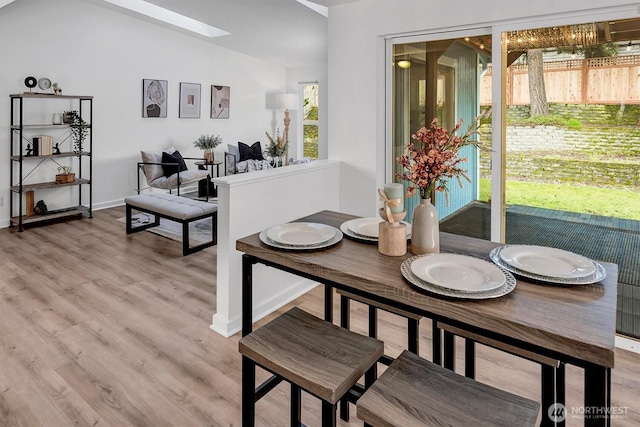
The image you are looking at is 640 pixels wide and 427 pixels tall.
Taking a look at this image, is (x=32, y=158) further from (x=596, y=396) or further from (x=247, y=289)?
(x=596, y=396)

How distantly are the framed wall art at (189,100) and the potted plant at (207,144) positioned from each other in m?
0.44

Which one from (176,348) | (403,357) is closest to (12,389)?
(176,348)

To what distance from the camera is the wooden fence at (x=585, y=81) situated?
2.39m

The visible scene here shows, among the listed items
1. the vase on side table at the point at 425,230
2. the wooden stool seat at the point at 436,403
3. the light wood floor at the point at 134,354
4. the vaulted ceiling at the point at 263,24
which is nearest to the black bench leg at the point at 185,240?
the light wood floor at the point at 134,354

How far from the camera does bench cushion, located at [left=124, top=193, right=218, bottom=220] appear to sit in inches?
172

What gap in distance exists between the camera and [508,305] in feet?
3.65

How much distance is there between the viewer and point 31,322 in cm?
280

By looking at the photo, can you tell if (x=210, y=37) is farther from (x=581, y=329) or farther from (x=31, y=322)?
(x=581, y=329)

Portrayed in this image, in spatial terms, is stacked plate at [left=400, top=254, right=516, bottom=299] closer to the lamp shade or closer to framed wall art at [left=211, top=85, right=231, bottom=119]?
framed wall art at [left=211, top=85, right=231, bottom=119]

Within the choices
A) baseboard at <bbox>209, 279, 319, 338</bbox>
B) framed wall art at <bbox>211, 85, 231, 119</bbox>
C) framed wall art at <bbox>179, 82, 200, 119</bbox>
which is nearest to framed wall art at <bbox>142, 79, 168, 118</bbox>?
framed wall art at <bbox>179, 82, 200, 119</bbox>

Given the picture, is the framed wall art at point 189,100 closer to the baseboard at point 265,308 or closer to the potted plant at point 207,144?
the potted plant at point 207,144

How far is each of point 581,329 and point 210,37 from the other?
24.2 ft

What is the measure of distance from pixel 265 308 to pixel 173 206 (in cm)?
212

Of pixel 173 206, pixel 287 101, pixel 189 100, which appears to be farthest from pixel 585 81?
pixel 287 101
